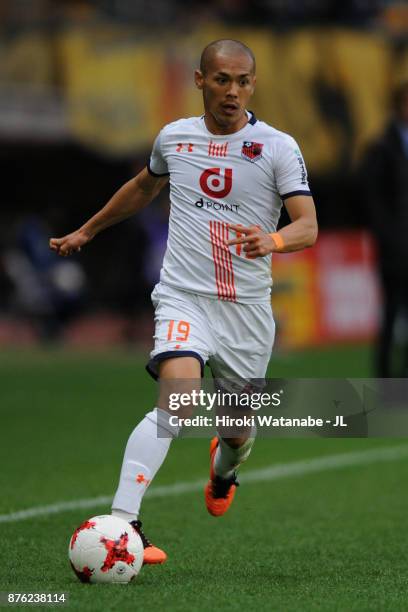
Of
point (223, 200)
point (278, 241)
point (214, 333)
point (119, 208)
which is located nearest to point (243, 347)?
point (214, 333)

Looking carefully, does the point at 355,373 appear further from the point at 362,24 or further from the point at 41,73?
the point at 362,24

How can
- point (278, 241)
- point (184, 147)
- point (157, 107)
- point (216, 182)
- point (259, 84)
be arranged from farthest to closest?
point (259, 84) < point (157, 107) < point (184, 147) < point (216, 182) < point (278, 241)

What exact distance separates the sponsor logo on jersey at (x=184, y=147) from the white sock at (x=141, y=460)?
124cm

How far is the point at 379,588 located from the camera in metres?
5.74

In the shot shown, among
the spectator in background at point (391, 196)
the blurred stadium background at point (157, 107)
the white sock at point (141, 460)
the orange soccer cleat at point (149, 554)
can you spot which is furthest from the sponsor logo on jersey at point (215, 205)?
the blurred stadium background at point (157, 107)

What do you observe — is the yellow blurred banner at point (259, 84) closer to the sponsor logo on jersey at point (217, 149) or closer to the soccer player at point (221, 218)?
the soccer player at point (221, 218)

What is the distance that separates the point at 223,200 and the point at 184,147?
33cm

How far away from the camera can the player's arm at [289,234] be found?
565 cm

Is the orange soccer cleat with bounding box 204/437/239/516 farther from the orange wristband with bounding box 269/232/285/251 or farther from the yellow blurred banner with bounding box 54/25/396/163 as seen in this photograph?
the yellow blurred banner with bounding box 54/25/396/163

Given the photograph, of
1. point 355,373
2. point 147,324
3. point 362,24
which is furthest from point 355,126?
point 355,373

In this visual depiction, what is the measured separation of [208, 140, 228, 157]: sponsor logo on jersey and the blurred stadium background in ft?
44.0

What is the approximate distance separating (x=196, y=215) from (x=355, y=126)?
17.4 m

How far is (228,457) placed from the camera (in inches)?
282

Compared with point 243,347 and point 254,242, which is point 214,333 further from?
point 254,242
